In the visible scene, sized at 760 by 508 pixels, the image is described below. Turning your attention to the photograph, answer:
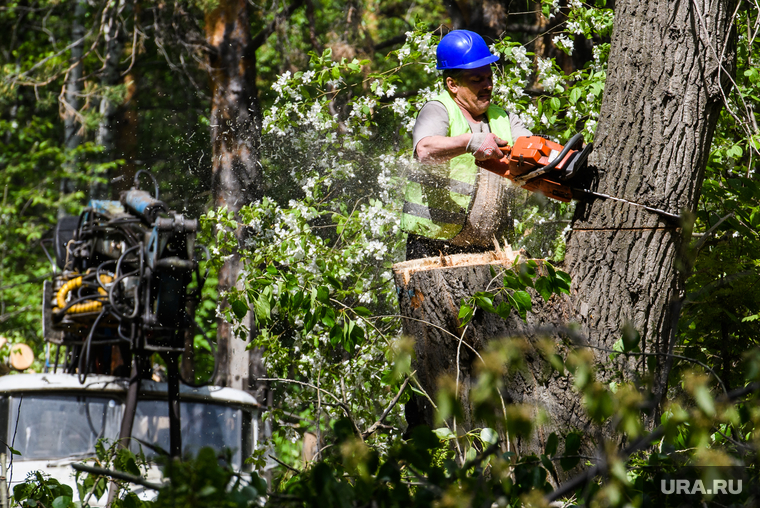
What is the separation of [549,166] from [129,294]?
13.3 ft

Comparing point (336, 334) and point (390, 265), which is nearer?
point (336, 334)

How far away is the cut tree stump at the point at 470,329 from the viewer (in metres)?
2.90

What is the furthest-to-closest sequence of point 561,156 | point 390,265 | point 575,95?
point 390,265 < point 575,95 < point 561,156

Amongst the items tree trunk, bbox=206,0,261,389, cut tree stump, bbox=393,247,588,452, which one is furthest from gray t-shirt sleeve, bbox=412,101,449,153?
tree trunk, bbox=206,0,261,389

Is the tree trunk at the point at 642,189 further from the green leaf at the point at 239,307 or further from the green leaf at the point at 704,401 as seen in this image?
the green leaf at the point at 704,401

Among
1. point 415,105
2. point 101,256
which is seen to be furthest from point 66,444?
point 415,105

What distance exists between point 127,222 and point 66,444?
1.83m

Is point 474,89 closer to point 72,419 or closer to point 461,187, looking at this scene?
point 461,187

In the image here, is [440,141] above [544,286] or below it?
above

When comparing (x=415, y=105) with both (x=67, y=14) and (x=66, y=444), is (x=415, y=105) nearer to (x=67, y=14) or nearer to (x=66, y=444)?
(x=66, y=444)

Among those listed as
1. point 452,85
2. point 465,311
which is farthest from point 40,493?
point 452,85

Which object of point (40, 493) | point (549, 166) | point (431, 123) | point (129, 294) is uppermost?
point (431, 123)

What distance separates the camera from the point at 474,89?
3.83m

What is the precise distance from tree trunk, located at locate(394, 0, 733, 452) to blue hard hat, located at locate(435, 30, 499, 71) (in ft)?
2.94
